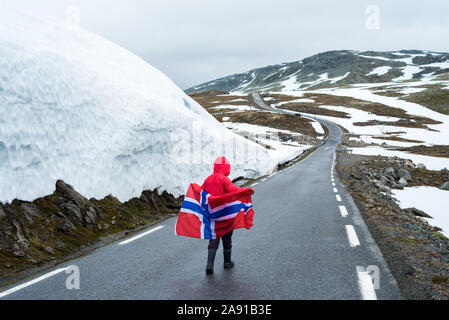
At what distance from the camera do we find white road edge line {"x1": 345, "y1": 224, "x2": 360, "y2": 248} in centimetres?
611

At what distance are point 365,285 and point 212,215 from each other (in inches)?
88.4

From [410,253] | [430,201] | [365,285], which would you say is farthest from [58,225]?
[430,201]

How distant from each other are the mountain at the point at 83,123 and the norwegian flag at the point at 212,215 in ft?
12.7

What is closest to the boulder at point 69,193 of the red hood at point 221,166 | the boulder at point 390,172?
the red hood at point 221,166

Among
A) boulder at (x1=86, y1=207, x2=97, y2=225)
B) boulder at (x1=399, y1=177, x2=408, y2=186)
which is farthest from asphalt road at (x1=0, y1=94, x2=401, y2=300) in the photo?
boulder at (x1=399, y1=177, x2=408, y2=186)

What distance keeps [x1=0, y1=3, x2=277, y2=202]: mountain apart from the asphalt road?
2279 millimetres

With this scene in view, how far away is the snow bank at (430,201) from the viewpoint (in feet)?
46.2

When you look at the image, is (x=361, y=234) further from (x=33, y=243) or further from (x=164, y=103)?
(x=164, y=103)

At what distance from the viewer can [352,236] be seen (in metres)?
6.66

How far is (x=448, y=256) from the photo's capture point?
581 centimetres

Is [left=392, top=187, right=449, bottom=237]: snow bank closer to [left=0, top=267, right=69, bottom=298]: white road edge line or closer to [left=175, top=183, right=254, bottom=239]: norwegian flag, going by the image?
[left=175, top=183, right=254, bottom=239]: norwegian flag

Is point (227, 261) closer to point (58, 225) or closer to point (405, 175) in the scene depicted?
point (58, 225)

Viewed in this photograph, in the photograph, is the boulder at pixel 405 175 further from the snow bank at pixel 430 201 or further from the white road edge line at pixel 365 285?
the white road edge line at pixel 365 285
